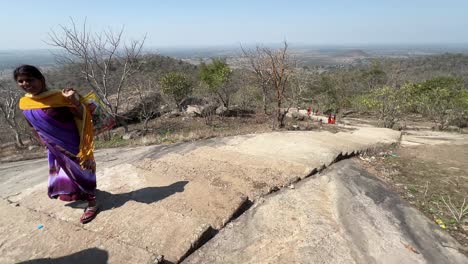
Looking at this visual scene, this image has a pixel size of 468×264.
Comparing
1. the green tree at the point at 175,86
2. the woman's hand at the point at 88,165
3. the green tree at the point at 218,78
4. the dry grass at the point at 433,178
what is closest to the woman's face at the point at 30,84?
the woman's hand at the point at 88,165

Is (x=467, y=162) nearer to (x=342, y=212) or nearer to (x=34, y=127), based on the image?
(x=342, y=212)

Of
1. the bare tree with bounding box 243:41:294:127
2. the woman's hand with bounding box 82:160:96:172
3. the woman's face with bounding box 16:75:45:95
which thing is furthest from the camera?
the bare tree with bounding box 243:41:294:127

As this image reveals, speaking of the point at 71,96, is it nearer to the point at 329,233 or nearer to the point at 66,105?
the point at 66,105

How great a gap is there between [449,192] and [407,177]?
615 millimetres

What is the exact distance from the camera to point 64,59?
1086cm

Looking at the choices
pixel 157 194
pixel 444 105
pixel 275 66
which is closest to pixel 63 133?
pixel 157 194

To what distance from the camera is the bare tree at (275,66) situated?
8.34 m

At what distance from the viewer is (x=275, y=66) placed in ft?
27.7

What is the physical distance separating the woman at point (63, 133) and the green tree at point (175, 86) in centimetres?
1175

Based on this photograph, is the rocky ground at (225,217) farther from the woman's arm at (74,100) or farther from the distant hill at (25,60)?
the distant hill at (25,60)

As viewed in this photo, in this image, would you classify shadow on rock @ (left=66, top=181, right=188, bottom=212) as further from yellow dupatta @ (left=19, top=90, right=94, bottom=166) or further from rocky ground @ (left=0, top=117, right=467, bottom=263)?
yellow dupatta @ (left=19, top=90, right=94, bottom=166)

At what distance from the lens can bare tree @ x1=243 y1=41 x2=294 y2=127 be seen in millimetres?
8336

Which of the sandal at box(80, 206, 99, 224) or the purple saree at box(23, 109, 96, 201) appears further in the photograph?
the sandal at box(80, 206, 99, 224)

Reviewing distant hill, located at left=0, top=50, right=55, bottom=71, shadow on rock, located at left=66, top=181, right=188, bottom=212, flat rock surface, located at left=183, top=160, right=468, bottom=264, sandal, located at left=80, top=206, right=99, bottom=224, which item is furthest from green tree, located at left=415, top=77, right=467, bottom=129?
distant hill, located at left=0, top=50, right=55, bottom=71
